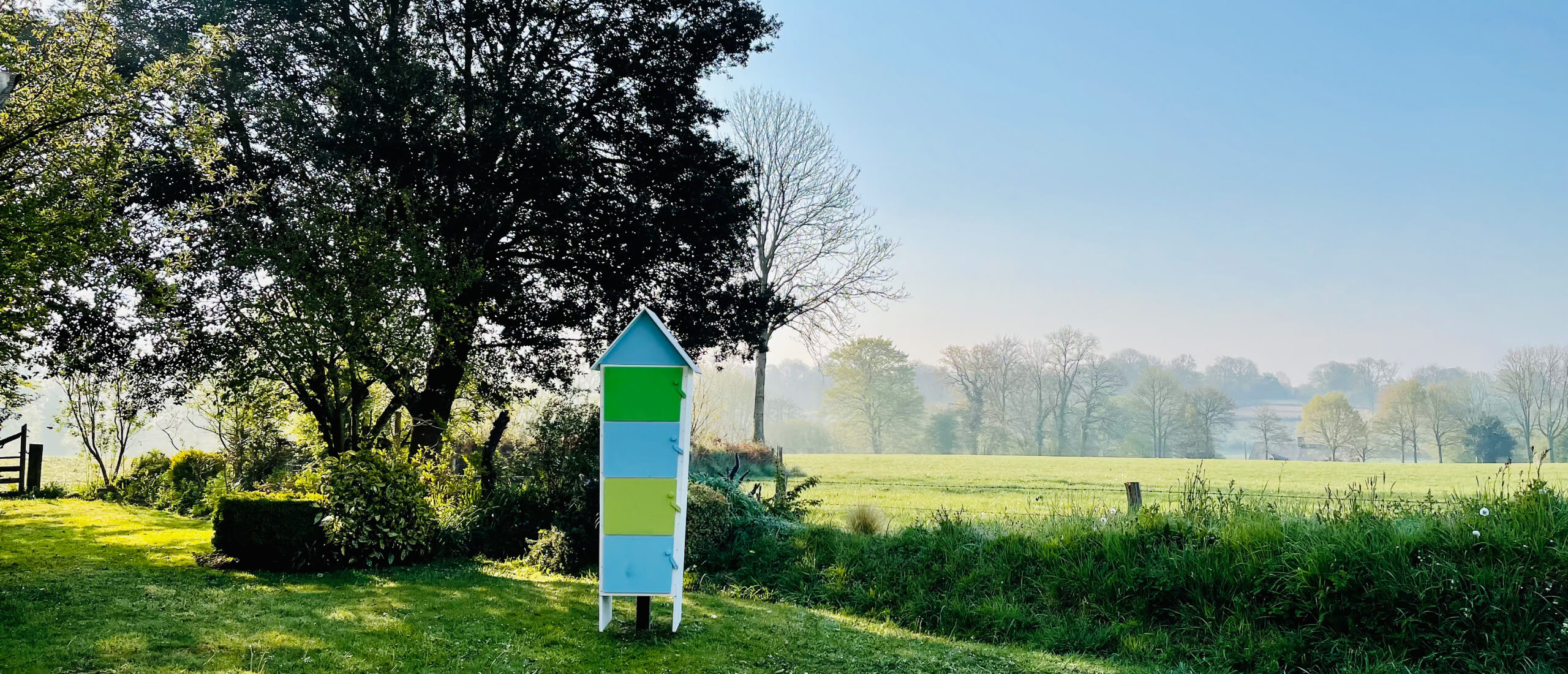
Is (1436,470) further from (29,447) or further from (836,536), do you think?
(29,447)

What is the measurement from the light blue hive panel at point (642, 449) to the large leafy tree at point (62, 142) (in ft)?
18.0

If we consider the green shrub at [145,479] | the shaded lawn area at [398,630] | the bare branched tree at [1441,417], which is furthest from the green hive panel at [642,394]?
the bare branched tree at [1441,417]

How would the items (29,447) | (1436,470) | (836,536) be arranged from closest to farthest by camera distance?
1. (836,536)
2. (29,447)
3. (1436,470)

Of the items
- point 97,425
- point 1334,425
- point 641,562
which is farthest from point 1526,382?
point 97,425

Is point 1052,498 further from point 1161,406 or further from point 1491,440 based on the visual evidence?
point 1161,406

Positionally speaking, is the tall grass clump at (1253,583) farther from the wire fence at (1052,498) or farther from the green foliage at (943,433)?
the green foliage at (943,433)

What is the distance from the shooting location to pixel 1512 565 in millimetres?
7086

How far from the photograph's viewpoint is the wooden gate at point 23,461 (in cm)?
2023

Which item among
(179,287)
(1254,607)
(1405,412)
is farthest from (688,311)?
(1405,412)

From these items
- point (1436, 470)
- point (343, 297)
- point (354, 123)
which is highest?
point (354, 123)

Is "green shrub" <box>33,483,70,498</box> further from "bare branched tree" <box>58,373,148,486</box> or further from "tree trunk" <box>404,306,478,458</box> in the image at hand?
"tree trunk" <box>404,306,478,458</box>

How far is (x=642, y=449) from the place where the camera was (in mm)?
6820

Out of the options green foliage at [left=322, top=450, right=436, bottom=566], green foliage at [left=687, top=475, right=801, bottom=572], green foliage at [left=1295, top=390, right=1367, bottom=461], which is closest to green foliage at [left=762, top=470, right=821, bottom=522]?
green foliage at [left=687, top=475, right=801, bottom=572]

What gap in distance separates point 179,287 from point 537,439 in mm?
5965
